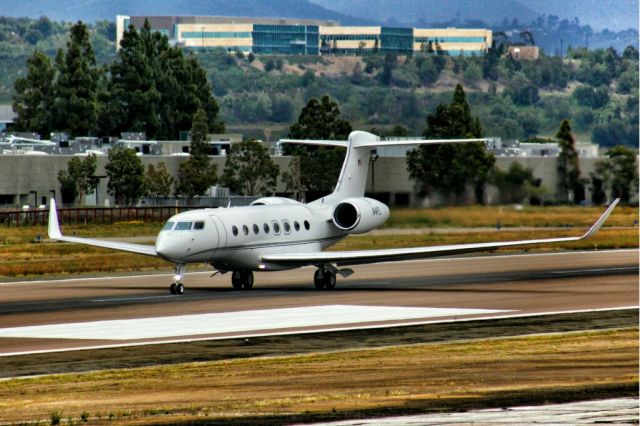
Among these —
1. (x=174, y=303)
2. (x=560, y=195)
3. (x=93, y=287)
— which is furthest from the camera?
(x=560, y=195)

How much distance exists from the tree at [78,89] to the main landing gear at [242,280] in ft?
365

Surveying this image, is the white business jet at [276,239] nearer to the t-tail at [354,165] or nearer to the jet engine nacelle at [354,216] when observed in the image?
the jet engine nacelle at [354,216]

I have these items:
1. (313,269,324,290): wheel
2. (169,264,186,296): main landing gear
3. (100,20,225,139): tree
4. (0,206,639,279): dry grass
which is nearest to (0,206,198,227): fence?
(0,206,639,279): dry grass

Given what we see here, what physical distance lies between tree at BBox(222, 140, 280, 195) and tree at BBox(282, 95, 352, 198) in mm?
1599

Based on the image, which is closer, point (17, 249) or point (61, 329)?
point (61, 329)

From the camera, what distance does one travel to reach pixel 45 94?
169250 millimetres

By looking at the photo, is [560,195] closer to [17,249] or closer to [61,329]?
[17,249]

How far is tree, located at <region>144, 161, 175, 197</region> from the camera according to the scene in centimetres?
11106

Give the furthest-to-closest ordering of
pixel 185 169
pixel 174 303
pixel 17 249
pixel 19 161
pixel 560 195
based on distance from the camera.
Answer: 1. pixel 185 169
2. pixel 19 161
3. pixel 560 195
4. pixel 17 249
5. pixel 174 303

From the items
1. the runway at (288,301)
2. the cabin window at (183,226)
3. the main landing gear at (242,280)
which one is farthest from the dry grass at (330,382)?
the main landing gear at (242,280)

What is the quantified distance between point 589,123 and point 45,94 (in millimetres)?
64506

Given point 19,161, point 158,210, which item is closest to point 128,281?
point 158,210

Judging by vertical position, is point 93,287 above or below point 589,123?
below

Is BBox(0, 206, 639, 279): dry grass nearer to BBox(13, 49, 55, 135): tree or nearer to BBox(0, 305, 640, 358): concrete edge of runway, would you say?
BBox(0, 305, 640, 358): concrete edge of runway
